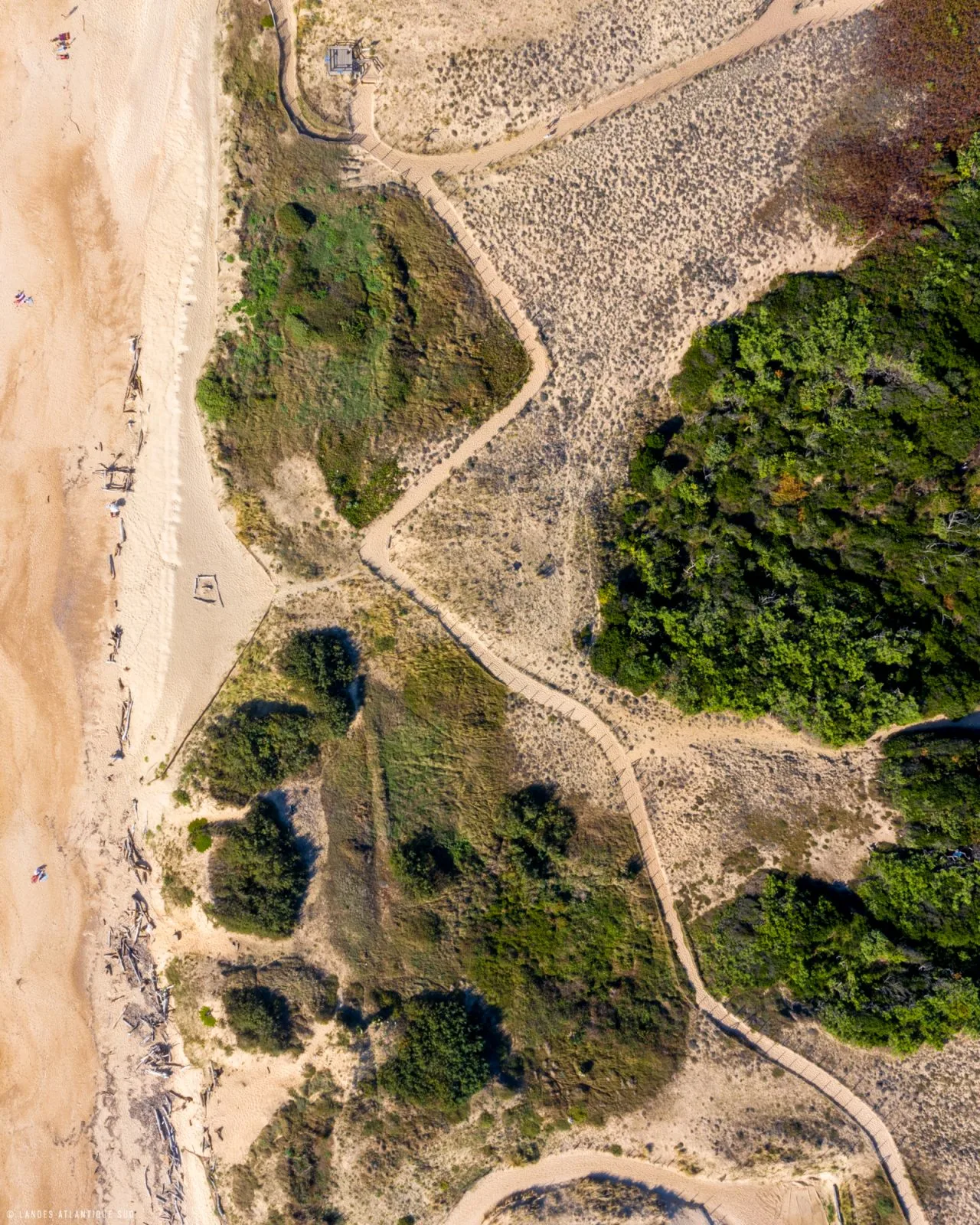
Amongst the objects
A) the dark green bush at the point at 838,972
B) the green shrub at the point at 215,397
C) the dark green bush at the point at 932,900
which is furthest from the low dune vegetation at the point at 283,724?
the dark green bush at the point at 932,900

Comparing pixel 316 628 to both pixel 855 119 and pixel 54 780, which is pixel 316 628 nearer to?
pixel 54 780

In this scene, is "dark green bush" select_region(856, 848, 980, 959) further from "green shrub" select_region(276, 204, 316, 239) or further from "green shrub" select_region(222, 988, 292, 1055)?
"green shrub" select_region(276, 204, 316, 239)

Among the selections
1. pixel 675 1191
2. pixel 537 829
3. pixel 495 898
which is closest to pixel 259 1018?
pixel 495 898

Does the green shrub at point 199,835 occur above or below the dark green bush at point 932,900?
above

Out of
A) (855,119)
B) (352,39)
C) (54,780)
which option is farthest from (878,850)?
(352,39)

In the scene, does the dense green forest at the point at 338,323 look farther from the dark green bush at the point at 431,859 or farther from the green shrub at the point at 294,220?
the dark green bush at the point at 431,859

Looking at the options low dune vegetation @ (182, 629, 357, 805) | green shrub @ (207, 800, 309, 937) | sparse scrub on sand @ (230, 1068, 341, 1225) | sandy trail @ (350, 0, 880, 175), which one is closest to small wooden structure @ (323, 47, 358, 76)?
Answer: sandy trail @ (350, 0, 880, 175)
